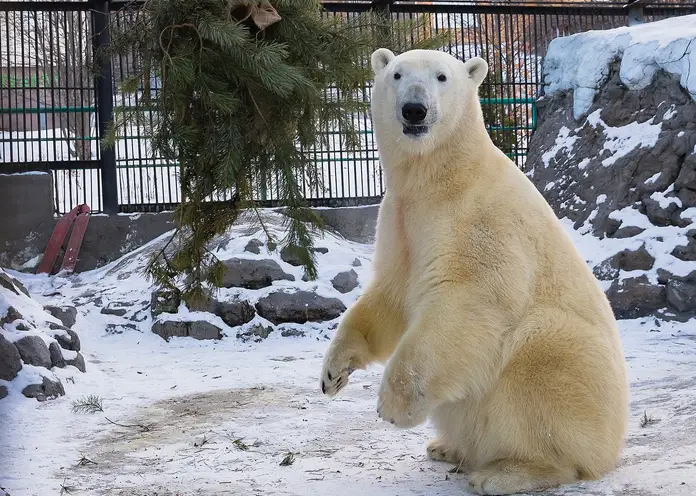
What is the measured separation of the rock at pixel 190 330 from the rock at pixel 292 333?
506 millimetres

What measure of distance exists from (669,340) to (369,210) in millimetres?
3845

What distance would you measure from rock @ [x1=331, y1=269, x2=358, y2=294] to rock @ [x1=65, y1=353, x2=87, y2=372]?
2392mm

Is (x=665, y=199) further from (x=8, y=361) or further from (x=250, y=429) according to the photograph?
(x=8, y=361)

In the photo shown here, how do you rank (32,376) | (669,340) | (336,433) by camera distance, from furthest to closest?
(669,340) → (32,376) → (336,433)

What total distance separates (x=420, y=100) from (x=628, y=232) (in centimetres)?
457

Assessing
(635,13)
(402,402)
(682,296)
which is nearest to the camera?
(402,402)

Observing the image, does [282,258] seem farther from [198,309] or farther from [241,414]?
[241,414]

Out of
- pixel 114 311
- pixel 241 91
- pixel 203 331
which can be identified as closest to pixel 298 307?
pixel 203 331

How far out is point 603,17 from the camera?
10242 mm

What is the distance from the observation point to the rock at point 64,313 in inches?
253

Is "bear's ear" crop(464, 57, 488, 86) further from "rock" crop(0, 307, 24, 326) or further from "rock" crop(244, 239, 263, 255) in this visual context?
"rock" crop(244, 239, 263, 255)

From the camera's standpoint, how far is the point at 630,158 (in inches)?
291

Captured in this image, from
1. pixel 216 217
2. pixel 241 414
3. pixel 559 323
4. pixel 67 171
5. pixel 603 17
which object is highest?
pixel 603 17

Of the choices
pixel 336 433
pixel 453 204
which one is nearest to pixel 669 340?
pixel 336 433
